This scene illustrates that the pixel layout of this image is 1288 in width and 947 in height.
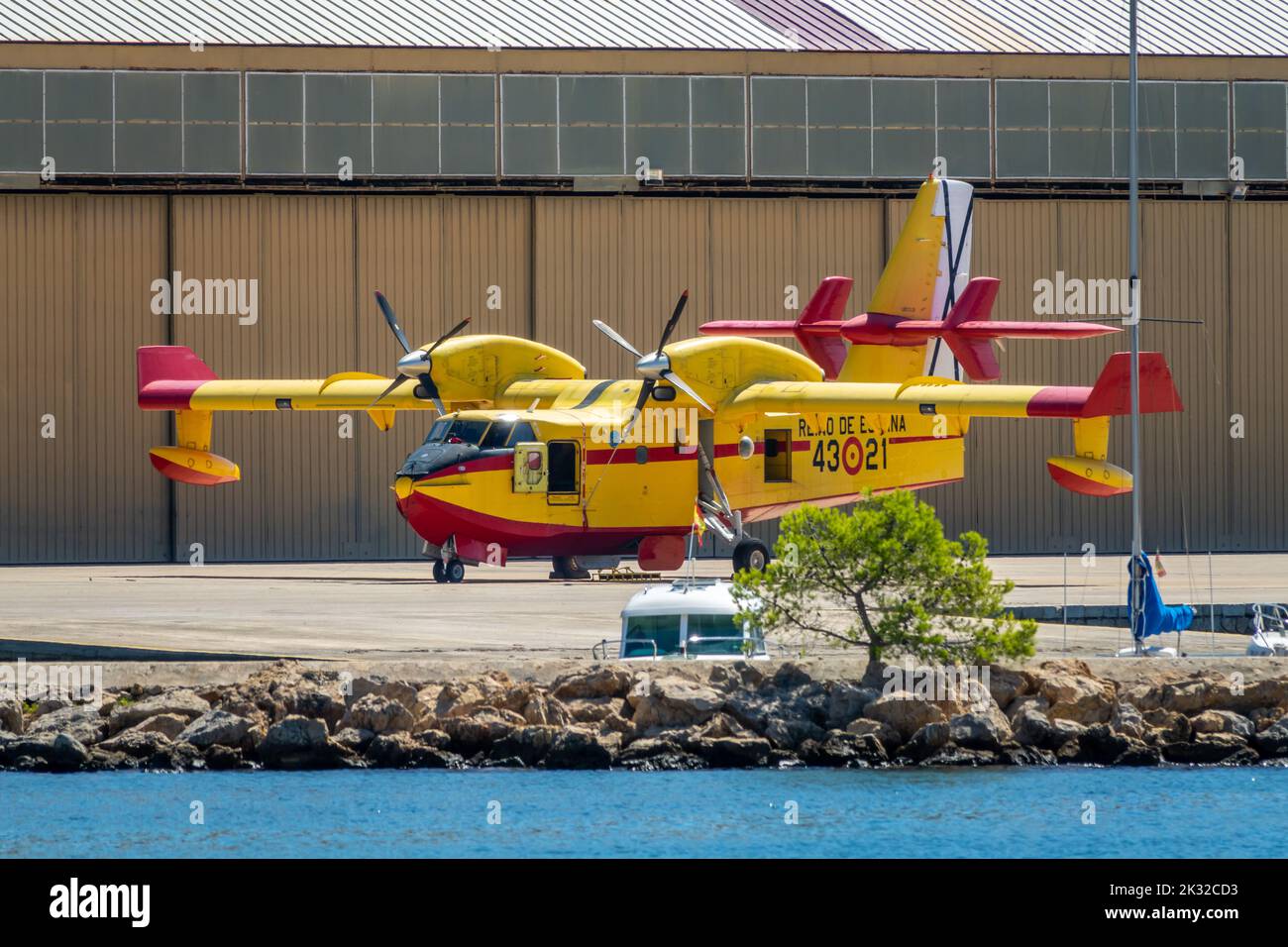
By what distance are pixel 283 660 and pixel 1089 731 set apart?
1102cm

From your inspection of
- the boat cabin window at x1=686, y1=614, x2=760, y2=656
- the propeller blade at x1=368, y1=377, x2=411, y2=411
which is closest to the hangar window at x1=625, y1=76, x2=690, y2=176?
the propeller blade at x1=368, y1=377, x2=411, y2=411

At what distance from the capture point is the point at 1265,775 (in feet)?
89.9

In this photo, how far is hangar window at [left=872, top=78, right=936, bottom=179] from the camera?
164 ft

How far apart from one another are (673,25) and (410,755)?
28.2m

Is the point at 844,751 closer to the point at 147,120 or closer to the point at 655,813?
the point at 655,813

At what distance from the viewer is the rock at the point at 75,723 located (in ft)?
90.8

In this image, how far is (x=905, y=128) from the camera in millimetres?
50188

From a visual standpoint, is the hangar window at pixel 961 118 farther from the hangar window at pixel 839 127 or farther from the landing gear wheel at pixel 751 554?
the landing gear wheel at pixel 751 554

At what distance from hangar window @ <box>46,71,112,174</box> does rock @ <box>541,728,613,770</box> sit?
84.9ft

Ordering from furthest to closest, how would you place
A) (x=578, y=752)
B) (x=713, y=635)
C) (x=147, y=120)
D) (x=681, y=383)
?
1. (x=147, y=120)
2. (x=681, y=383)
3. (x=713, y=635)
4. (x=578, y=752)

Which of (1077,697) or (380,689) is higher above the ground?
(380,689)

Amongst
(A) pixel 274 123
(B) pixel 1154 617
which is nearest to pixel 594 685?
(B) pixel 1154 617

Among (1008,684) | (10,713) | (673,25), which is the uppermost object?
(673,25)
